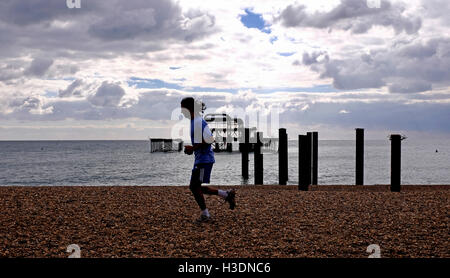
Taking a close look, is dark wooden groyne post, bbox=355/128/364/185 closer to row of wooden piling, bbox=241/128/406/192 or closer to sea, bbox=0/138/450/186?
row of wooden piling, bbox=241/128/406/192

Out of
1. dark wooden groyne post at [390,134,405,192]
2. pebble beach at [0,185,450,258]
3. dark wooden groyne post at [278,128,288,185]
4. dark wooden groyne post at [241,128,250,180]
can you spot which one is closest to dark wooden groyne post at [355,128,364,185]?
dark wooden groyne post at [278,128,288,185]

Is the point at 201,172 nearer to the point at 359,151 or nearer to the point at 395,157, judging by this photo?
the point at 395,157

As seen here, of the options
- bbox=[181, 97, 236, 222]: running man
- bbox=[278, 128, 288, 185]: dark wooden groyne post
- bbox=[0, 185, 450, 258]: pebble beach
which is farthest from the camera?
bbox=[278, 128, 288, 185]: dark wooden groyne post

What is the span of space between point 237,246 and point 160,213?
304 cm

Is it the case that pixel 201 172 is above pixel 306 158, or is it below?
above

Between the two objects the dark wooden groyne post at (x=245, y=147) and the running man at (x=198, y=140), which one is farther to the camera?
the dark wooden groyne post at (x=245, y=147)

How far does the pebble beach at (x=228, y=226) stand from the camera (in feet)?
19.4

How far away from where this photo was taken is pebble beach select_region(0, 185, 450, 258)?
5918mm

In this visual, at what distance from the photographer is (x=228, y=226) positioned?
737 cm

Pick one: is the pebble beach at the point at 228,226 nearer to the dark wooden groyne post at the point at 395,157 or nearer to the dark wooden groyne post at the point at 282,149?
the dark wooden groyne post at the point at 395,157

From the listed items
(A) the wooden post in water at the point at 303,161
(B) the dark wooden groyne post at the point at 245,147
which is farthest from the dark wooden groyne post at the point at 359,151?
(B) the dark wooden groyne post at the point at 245,147

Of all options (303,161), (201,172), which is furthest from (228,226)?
(303,161)

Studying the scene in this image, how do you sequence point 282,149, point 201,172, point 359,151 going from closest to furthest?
1. point 201,172
2. point 282,149
3. point 359,151

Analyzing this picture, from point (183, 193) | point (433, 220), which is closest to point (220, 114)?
point (183, 193)
